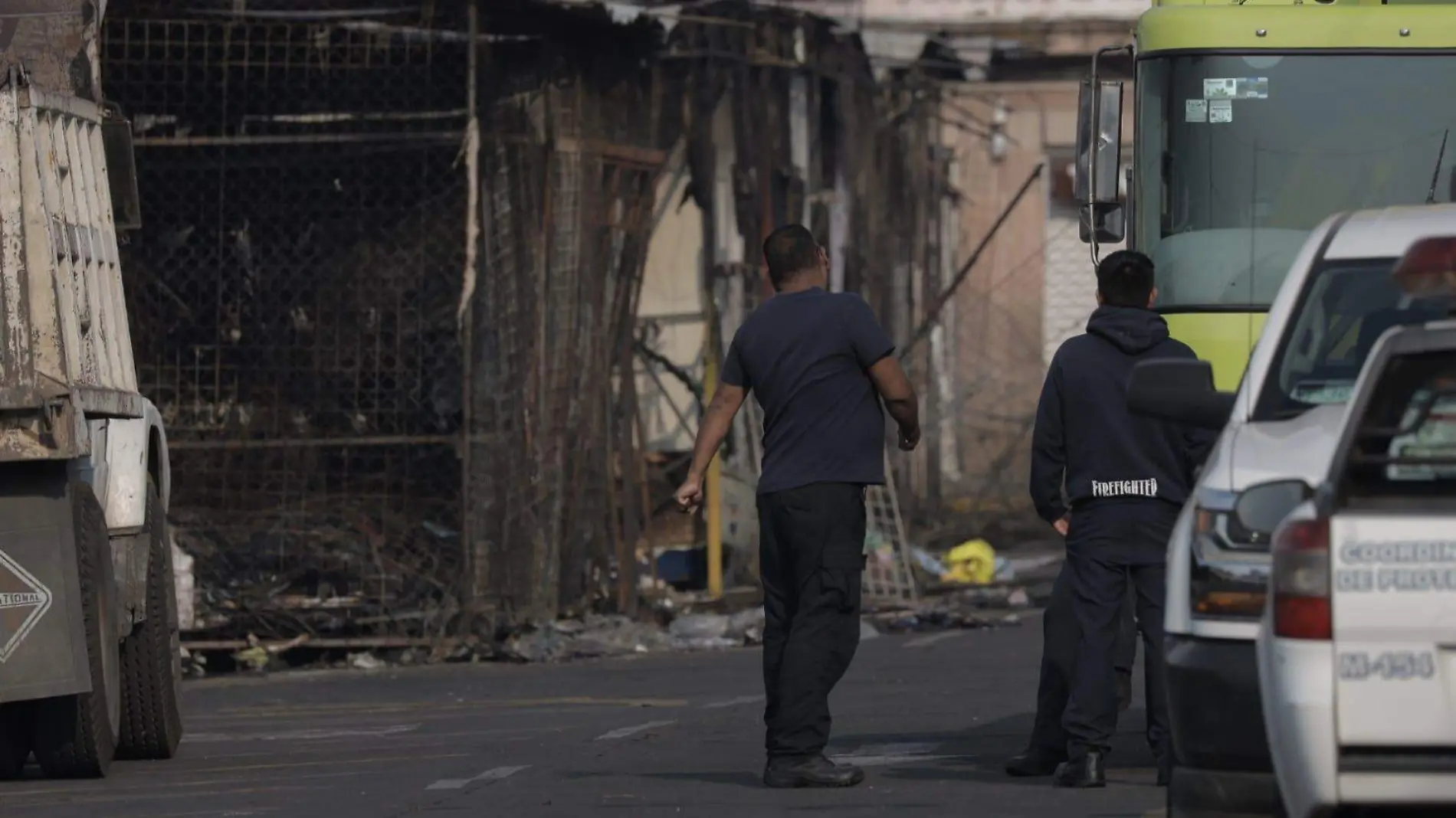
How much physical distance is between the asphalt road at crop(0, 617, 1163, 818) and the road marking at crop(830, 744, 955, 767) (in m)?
0.02

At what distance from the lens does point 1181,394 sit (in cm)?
735

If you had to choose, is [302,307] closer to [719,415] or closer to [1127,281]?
[719,415]

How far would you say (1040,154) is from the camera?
32.8 meters

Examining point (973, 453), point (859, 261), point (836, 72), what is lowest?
point (973, 453)

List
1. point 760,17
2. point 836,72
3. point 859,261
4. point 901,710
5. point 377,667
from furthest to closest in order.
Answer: point 859,261 → point 836,72 → point 760,17 → point 377,667 → point 901,710

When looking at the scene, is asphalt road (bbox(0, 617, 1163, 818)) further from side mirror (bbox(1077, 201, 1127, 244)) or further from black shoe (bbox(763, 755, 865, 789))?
side mirror (bbox(1077, 201, 1127, 244))

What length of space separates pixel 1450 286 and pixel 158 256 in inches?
487

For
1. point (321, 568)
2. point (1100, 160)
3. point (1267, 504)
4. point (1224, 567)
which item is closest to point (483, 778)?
point (1100, 160)

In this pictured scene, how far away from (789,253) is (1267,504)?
11.9 ft

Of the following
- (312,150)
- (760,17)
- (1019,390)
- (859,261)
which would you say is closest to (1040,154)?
(1019,390)

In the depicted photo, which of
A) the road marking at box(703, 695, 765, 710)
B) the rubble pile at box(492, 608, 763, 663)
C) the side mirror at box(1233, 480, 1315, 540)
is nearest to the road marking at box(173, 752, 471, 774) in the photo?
the road marking at box(703, 695, 765, 710)

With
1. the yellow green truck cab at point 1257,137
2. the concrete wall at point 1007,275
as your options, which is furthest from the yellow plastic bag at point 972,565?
the yellow green truck cab at point 1257,137

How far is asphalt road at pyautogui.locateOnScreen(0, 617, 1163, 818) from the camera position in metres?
→ 9.52

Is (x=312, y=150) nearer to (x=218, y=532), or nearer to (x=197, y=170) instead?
(x=197, y=170)
